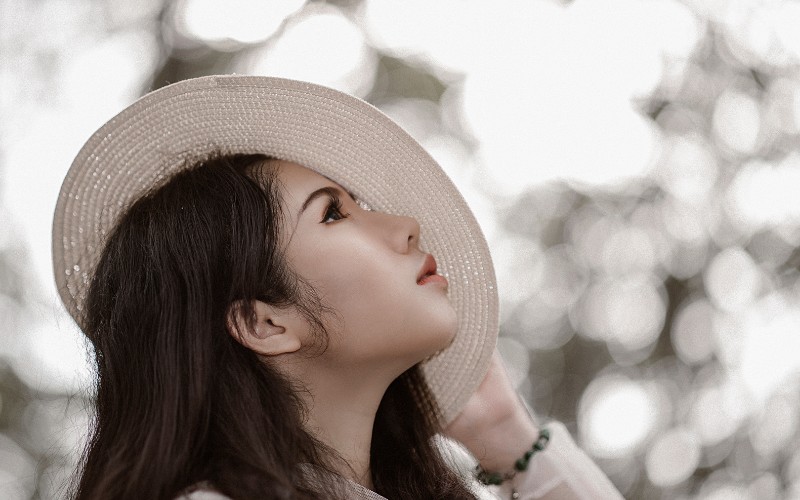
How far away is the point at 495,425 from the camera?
2.61m

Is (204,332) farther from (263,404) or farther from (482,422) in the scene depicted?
(482,422)

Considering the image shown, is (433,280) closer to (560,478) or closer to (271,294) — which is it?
(271,294)

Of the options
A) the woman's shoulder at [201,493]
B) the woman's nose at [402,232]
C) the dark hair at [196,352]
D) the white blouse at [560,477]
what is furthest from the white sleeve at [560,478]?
the woman's shoulder at [201,493]

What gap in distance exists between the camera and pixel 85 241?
2.37m

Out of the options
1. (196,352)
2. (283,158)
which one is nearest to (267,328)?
(196,352)

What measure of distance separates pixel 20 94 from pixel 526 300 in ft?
15.6

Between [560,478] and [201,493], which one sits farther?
[560,478]

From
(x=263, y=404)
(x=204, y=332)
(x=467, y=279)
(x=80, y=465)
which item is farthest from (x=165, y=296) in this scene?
(x=467, y=279)

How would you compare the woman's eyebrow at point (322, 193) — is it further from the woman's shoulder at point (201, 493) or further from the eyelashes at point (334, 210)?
the woman's shoulder at point (201, 493)

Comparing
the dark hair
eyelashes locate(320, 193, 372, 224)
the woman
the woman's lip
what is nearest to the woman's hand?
the woman

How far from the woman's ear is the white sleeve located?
0.69 metres

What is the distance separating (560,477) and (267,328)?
792 millimetres

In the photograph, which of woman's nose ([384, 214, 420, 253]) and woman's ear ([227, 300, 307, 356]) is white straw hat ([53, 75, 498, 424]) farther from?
woman's ear ([227, 300, 307, 356])

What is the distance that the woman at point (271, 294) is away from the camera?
6.68ft
